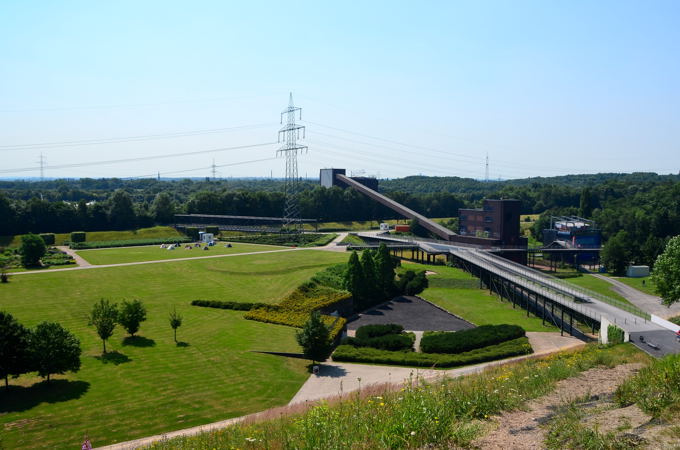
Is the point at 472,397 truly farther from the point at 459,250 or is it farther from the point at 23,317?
the point at 459,250

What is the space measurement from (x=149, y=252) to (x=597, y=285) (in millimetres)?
67874

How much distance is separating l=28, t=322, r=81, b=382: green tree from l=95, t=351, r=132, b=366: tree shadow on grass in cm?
339

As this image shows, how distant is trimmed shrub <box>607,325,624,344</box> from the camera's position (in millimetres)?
31873

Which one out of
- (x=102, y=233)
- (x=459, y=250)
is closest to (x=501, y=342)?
(x=459, y=250)

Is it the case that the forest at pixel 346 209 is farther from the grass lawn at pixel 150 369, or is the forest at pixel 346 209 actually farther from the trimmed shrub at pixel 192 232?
the grass lawn at pixel 150 369

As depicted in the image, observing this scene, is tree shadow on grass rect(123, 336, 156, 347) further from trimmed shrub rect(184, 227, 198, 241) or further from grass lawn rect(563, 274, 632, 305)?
trimmed shrub rect(184, 227, 198, 241)

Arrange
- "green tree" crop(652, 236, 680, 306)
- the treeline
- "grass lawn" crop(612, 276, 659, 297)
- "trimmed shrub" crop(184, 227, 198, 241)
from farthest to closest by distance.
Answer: "trimmed shrub" crop(184, 227, 198, 241) < the treeline < "grass lawn" crop(612, 276, 659, 297) < "green tree" crop(652, 236, 680, 306)

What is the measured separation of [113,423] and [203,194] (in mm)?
94415

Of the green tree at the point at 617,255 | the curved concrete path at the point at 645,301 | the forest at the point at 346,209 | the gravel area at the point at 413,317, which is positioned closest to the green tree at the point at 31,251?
the forest at the point at 346,209

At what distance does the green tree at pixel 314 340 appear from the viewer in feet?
104

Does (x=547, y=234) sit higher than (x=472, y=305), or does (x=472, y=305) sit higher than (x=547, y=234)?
(x=547, y=234)

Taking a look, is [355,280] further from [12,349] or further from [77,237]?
[77,237]

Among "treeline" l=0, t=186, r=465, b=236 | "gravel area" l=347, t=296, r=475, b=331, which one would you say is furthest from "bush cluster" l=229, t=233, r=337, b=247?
"gravel area" l=347, t=296, r=475, b=331

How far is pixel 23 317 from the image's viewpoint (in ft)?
127
